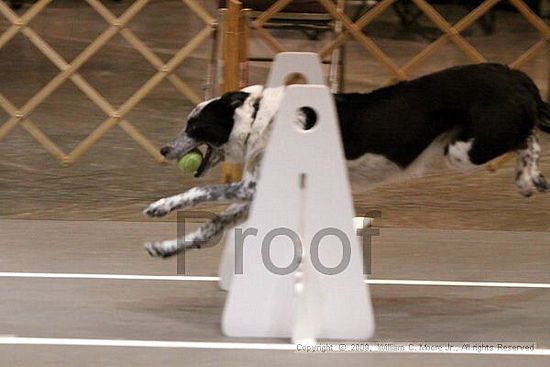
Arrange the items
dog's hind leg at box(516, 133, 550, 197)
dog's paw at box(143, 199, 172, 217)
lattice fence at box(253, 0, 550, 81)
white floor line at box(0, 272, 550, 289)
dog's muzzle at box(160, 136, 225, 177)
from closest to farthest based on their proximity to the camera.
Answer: dog's paw at box(143, 199, 172, 217), dog's muzzle at box(160, 136, 225, 177), dog's hind leg at box(516, 133, 550, 197), white floor line at box(0, 272, 550, 289), lattice fence at box(253, 0, 550, 81)

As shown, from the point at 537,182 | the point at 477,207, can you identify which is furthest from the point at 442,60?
the point at 537,182

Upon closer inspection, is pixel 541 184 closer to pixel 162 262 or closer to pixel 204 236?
pixel 204 236

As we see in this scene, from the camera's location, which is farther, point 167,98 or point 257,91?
point 167,98

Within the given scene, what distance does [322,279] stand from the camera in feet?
10.1

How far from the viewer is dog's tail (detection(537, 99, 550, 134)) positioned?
11.8 ft

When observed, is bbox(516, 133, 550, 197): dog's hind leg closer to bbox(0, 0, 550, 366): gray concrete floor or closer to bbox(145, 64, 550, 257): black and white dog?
bbox(145, 64, 550, 257): black and white dog

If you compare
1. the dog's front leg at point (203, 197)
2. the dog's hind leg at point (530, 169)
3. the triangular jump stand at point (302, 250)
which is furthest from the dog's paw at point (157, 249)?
the dog's hind leg at point (530, 169)

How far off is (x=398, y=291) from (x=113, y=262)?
105 centimetres

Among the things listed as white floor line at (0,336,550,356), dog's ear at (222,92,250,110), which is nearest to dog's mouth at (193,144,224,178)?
dog's ear at (222,92,250,110)

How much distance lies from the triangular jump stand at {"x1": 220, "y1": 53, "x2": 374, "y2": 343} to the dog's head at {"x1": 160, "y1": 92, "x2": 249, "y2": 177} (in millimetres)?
364

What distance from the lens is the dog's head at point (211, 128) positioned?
336 centimetres

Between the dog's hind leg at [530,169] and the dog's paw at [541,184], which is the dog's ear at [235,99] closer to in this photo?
the dog's hind leg at [530,169]

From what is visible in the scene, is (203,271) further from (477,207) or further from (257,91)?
(477,207)

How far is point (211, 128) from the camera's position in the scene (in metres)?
3.38
